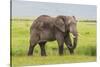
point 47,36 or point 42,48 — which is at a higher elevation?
point 47,36

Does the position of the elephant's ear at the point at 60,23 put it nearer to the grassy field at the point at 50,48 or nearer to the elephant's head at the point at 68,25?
the elephant's head at the point at 68,25

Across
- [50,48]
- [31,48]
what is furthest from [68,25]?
[31,48]

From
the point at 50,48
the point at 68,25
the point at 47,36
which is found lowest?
the point at 50,48

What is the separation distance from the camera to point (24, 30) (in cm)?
232

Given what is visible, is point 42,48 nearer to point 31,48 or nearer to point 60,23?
point 31,48

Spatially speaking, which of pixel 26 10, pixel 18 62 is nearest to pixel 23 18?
pixel 26 10

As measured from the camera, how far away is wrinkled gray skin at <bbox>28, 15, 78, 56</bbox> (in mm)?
2383

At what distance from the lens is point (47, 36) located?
8.03 ft

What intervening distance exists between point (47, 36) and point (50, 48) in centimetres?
15

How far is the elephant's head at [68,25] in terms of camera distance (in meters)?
2.48

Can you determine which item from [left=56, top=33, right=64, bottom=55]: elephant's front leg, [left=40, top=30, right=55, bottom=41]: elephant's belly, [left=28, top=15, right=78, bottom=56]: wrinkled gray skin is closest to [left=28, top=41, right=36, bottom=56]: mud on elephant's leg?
[left=28, top=15, right=78, bottom=56]: wrinkled gray skin

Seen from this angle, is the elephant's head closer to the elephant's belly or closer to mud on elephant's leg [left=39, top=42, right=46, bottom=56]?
the elephant's belly

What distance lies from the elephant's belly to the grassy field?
6 centimetres

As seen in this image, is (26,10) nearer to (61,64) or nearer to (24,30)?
(24,30)
